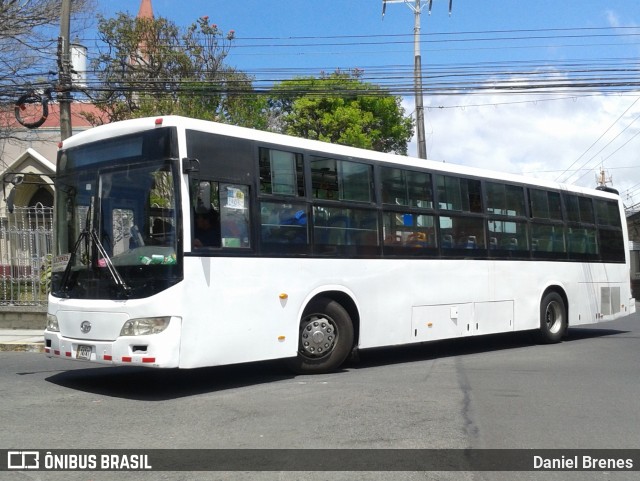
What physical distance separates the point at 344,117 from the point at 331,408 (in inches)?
1124

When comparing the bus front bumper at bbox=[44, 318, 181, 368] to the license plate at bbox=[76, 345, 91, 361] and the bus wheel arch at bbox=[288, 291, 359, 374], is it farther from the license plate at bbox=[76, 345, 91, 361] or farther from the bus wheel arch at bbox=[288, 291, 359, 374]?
the bus wheel arch at bbox=[288, 291, 359, 374]

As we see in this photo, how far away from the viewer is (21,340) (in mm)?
13891

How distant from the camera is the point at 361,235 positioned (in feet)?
33.4

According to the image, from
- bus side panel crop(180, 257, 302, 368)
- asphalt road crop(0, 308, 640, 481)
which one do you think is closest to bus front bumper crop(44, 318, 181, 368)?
bus side panel crop(180, 257, 302, 368)

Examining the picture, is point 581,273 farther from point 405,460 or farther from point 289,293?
point 405,460

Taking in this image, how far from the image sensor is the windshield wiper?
787 cm

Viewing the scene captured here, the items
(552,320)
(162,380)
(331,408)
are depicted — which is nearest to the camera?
(331,408)

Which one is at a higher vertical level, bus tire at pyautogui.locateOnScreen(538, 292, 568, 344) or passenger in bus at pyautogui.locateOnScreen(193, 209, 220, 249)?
passenger in bus at pyautogui.locateOnScreen(193, 209, 220, 249)

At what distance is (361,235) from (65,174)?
13.8 ft

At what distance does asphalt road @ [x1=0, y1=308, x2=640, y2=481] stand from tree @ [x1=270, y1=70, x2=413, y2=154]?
80.3ft

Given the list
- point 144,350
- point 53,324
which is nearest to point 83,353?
point 53,324

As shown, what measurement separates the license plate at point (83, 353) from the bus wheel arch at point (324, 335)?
2.77 metres

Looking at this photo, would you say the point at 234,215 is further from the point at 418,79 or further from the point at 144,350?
the point at 418,79

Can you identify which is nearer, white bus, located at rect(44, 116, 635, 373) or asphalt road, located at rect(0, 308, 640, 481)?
asphalt road, located at rect(0, 308, 640, 481)
